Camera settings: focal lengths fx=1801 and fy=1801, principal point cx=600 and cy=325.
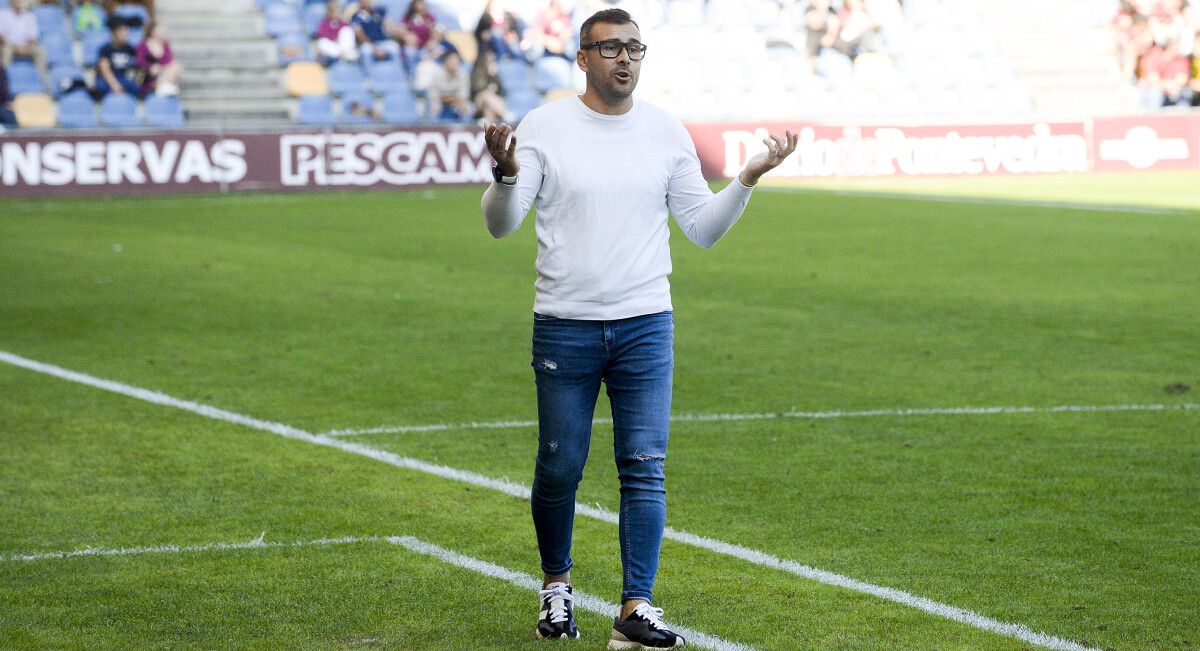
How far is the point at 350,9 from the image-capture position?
3152 centimetres

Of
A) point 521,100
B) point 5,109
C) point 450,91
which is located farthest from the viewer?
→ point 521,100

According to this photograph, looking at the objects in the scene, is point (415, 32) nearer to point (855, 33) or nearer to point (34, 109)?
point (34, 109)

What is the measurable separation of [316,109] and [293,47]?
60.9 inches

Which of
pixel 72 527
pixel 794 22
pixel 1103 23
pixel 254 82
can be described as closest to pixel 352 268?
pixel 72 527

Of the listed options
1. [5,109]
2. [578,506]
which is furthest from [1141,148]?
[578,506]

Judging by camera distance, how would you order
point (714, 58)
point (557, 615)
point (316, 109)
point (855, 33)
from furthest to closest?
1. point (855, 33)
2. point (714, 58)
3. point (316, 109)
4. point (557, 615)

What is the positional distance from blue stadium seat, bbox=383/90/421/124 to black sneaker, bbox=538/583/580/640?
81.4 feet

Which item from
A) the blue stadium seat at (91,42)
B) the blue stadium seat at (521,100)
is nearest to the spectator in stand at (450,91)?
the blue stadium seat at (521,100)

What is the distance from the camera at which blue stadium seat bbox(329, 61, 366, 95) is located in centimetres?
3061

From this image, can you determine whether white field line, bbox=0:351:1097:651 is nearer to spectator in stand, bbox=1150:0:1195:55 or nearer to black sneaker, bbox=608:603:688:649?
black sneaker, bbox=608:603:688:649

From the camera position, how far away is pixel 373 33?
30812mm

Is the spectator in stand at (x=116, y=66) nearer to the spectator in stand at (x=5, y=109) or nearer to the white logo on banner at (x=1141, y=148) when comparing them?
the spectator in stand at (x=5, y=109)

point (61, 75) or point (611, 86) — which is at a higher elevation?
point (611, 86)

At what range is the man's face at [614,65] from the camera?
5.39 m
